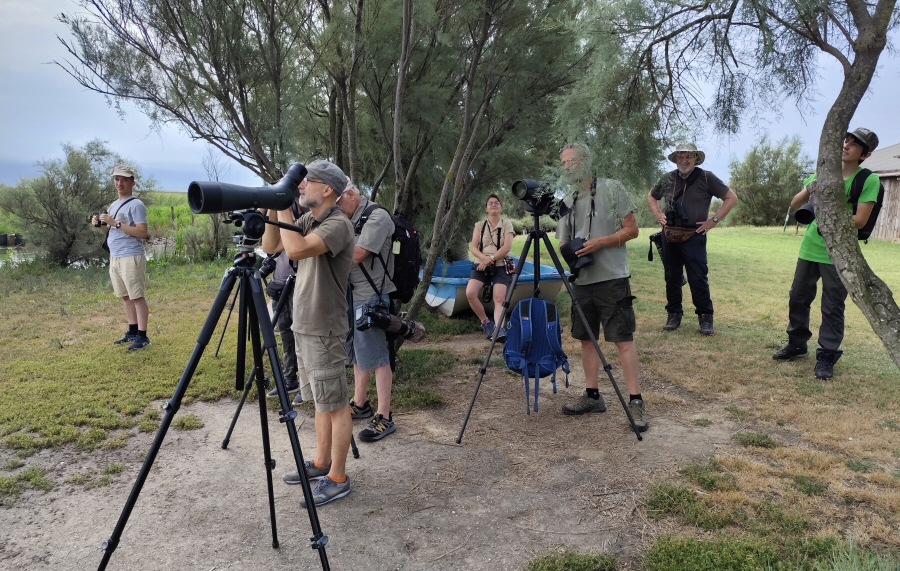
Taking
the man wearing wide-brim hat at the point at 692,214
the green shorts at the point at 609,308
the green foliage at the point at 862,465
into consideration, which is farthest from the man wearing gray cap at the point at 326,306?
the man wearing wide-brim hat at the point at 692,214

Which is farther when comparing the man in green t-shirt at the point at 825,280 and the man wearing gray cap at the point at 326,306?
the man in green t-shirt at the point at 825,280

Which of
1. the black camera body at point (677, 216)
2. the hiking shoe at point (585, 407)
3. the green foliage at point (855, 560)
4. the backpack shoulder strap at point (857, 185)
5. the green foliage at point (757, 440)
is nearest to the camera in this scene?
the green foliage at point (855, 560)

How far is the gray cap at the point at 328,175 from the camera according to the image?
3.01 meters

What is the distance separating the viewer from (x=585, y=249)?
4047 millimetres

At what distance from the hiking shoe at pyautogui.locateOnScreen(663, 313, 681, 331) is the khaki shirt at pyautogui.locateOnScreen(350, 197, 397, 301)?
423 cm

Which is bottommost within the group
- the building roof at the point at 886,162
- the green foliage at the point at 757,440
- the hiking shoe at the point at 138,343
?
the green foliage at the point at 757,440

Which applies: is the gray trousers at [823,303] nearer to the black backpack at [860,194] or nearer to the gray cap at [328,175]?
the black backpack at [860,194]

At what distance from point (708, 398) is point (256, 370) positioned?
12.2ft

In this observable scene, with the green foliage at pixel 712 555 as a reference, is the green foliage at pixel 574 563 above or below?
below

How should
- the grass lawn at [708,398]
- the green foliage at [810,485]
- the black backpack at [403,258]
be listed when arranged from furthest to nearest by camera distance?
the black backpack at [403,258] < the green foliage at [810,485] < the grass lawn at [708,398]

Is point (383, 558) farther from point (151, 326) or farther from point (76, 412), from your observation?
point (151, 326)

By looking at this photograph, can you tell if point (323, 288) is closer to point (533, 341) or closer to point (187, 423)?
point (533, 341)

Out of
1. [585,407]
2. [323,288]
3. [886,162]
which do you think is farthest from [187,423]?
[886,162]

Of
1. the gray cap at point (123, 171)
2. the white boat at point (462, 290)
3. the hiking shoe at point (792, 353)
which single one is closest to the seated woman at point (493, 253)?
the white boat at point (462, 290)
